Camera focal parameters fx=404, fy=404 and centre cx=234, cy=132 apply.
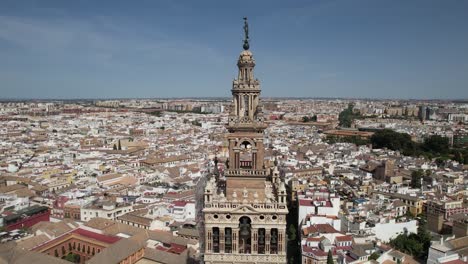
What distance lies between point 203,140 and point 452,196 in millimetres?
64923

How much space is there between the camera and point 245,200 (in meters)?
14.0

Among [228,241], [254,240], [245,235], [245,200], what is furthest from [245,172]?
[228,241]

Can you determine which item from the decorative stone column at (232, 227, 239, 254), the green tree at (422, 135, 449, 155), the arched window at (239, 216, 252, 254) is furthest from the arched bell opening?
the green tree at (422, 135, 449, 155)

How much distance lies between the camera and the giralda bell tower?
45.6 ft

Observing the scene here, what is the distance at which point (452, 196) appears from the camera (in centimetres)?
4553

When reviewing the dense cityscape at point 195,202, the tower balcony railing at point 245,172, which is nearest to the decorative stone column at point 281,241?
the tower balcony railing at point 245,172

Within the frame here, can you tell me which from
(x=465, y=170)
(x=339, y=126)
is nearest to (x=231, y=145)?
(x=465, y=170)

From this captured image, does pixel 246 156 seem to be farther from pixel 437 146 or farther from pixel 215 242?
pixel 437 146

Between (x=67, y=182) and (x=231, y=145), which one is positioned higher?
(x=231, y=145)

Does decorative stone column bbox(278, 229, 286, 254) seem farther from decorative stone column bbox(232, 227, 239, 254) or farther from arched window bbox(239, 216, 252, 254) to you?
decorative stone column bbox(232, 227, 239, 254)

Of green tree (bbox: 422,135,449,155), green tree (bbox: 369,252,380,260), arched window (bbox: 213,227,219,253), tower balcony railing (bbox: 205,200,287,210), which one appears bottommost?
green tree (bbox: 369,252,380,260)

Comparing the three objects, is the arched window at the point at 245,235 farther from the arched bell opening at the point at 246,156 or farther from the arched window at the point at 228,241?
the arched bell opening at the point at 246,156

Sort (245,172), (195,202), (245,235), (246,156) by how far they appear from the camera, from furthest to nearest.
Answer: (195,202) < (246,156) < (245,235) < (245,172)

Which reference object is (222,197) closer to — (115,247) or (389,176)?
(115,247)
